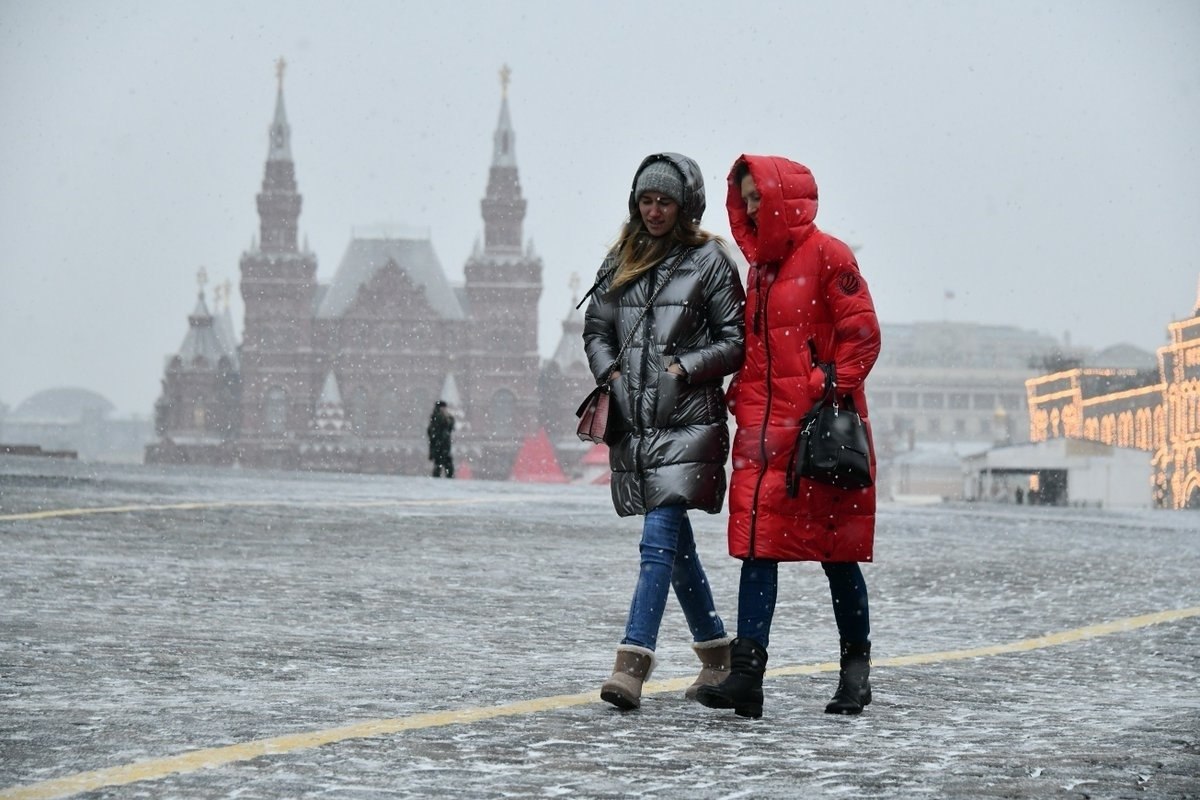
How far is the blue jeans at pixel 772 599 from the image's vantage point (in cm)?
453

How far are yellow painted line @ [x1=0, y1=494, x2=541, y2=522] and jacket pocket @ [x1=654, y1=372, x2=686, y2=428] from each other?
7248 mm

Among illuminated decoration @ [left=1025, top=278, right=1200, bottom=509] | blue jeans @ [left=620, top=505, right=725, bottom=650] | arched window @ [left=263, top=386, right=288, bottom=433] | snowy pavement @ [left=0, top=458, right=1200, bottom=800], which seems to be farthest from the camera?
arched window @ [left=263, top=386, right=288, bottom=433]

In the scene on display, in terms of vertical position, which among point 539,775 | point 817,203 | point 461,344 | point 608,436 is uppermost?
point 461,344

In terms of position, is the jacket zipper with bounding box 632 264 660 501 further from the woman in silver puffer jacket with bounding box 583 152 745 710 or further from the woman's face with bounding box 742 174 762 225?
the woman's face with bounding box 742 174 762 225

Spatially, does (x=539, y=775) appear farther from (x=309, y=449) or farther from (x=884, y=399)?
(x=884, y=399)

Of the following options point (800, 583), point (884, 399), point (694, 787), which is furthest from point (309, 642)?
point (884, 399)

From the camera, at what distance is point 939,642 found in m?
6.48

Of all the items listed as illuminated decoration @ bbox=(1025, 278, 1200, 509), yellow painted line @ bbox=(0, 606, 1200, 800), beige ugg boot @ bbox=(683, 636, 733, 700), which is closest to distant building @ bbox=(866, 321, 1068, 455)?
illuminated decoration @ bbox=(1025, 278, 1200, 509)

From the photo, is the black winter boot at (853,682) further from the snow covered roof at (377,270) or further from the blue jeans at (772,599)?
the snow covered roof at (377,270)

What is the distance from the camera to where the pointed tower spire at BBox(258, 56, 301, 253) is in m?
98.0

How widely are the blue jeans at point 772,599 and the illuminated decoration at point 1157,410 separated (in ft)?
189

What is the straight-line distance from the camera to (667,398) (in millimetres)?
4625

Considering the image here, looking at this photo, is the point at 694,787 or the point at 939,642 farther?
the point at 939,642

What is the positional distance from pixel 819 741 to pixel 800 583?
4994 mm
